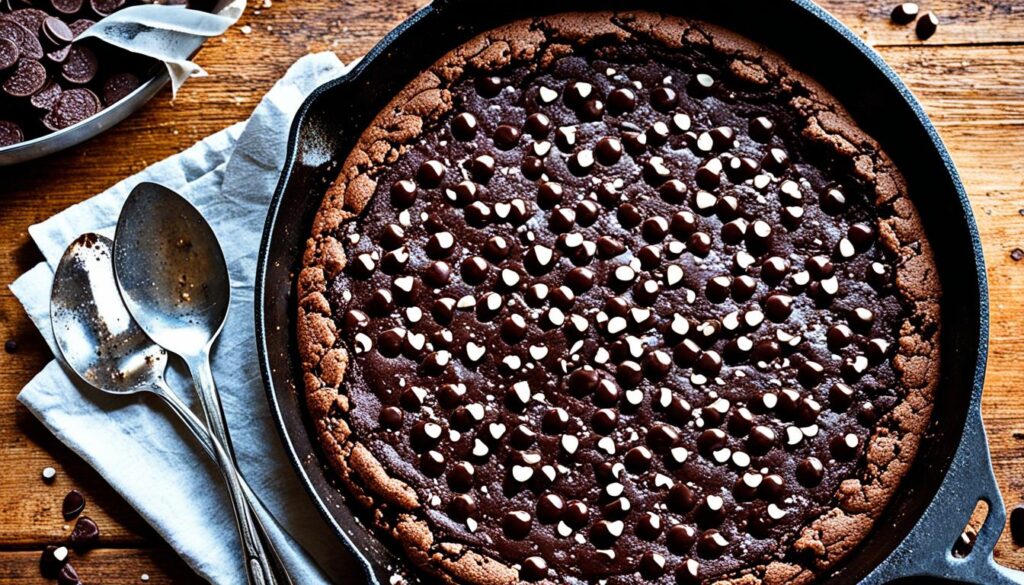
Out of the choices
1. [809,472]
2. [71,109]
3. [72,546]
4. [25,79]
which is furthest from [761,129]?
[72,546]

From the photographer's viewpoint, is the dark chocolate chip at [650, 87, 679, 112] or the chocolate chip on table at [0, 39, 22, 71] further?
the chocolate chip on table at [0, 39, 22, 71]

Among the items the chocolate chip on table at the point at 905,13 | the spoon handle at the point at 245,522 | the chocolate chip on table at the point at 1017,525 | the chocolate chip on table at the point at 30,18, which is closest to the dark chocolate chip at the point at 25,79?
the chocolate chip on table at the point at 30,18

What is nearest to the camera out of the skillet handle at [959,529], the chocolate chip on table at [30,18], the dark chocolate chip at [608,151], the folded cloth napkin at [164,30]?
the skillet handle at [959,529]

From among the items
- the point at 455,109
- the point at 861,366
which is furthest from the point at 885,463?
the point at 455,109

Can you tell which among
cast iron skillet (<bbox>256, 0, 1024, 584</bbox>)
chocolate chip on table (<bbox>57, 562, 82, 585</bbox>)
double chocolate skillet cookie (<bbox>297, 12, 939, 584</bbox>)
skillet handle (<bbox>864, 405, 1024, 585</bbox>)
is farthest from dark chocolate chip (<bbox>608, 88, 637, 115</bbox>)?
chocolate chip on table (<bbox>57, 562, 82, 585</bbox>)

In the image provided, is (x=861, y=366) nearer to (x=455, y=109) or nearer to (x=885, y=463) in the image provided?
(x=885, y=463)

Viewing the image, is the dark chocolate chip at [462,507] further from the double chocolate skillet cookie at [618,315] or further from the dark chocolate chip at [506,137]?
the dark chocolate chip at [506,137]

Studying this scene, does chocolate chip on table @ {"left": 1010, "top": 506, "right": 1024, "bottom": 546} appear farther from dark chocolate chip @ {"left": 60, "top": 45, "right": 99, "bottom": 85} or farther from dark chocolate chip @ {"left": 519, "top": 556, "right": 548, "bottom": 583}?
Answer: dark chocolate chip @ {"left": 60, "top": 45, "right": 99, "bottom": 85}

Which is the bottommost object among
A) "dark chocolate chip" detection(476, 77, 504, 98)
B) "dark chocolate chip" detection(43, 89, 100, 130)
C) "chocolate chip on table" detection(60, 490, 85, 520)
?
"chocolate chip on table" detection(60, 490, 85, 520)
